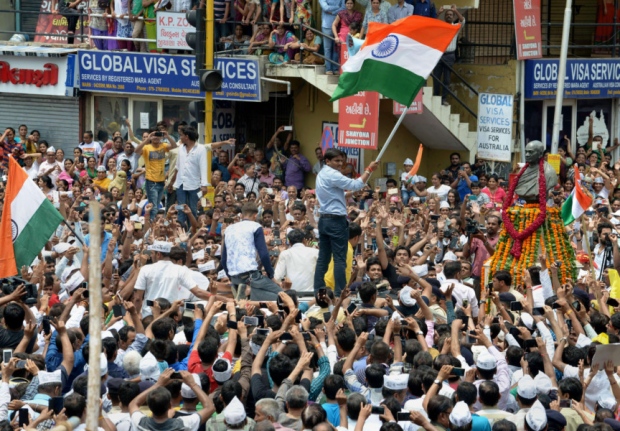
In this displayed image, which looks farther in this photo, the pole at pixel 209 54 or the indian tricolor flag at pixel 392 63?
the pole at pixel 209 54

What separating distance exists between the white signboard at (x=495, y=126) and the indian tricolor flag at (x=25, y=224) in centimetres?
1073

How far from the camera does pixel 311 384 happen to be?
28.7 ft

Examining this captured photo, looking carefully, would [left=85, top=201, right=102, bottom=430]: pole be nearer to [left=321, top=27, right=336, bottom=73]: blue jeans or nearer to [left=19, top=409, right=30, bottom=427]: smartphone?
[left=19, top=409, right=30, bottom=427]: smartphone

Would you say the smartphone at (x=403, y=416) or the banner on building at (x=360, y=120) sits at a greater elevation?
the banner on building at (x=360, y=120)

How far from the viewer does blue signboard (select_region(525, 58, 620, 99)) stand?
22.2 meters

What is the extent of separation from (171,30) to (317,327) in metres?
13.7

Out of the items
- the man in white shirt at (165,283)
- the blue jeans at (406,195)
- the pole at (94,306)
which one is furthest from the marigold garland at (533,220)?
the pole at (94,306)

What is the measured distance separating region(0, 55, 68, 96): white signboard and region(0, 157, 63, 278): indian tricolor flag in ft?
42.4

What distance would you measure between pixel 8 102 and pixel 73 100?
59.9 inches

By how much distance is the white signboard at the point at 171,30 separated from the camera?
2238cm

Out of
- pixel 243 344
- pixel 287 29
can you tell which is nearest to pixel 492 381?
pixel 243 344

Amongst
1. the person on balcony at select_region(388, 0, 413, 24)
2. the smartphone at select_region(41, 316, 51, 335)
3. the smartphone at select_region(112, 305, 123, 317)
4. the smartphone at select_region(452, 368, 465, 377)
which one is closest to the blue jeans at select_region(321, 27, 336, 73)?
the person on balcony at select_region(388, 0, 413, 24)

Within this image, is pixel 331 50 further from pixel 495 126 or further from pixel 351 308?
pixel 351 308

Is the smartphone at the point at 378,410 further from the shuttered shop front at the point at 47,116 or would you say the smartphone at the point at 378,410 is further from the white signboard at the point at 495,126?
the shuttered shop front at the point at 47,116
